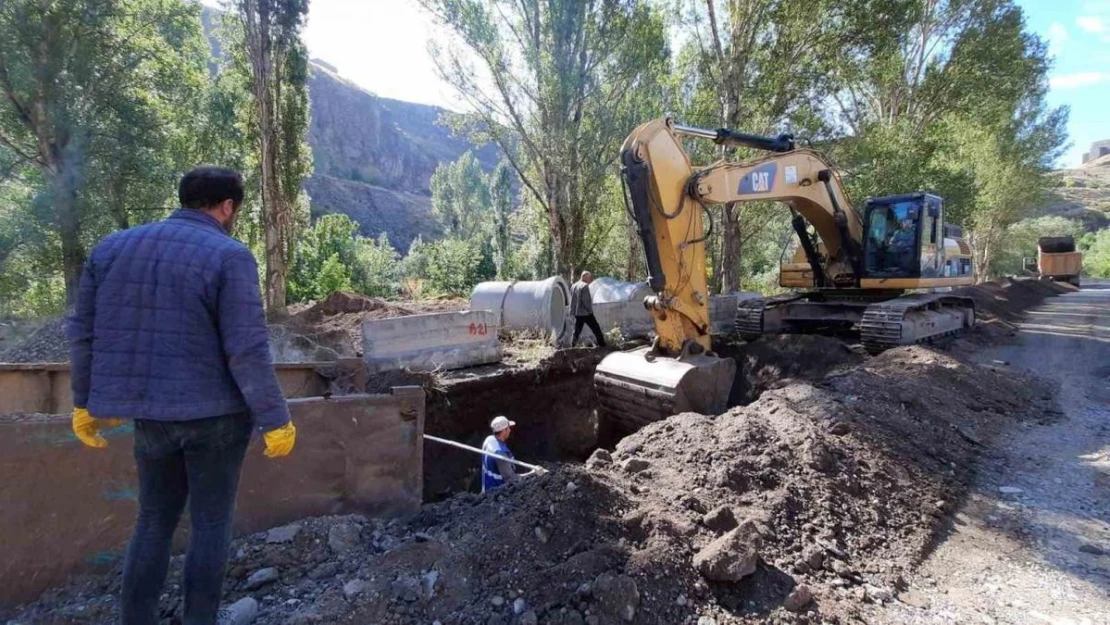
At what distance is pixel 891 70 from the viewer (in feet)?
68.6

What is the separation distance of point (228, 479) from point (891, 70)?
954 inches

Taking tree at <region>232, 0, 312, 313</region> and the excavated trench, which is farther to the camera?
tree at <region>232, 0, 312, 313</region>

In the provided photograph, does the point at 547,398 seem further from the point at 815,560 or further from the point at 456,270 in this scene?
the point at 456,270

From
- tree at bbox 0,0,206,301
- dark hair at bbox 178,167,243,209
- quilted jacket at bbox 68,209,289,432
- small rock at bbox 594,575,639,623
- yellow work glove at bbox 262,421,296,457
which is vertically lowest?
small rock at bbox 594,575,639,623

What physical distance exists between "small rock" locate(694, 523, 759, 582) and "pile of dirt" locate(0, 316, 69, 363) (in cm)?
953

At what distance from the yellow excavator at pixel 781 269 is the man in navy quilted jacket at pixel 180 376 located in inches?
174

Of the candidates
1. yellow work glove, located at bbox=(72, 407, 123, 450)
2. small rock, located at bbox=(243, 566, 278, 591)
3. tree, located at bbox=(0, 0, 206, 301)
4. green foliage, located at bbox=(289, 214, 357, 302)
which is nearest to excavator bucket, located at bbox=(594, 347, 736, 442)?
small rock, located at bbox=(243, 566, 278, 591)

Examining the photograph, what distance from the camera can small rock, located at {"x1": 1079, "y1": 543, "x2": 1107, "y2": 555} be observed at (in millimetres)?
3447

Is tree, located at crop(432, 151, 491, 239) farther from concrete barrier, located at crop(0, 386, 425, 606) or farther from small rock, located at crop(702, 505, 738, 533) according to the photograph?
small rock, located at crop(702, 505, 738, 533)

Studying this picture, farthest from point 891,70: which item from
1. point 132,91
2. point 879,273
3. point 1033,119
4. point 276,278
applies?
point 132,91

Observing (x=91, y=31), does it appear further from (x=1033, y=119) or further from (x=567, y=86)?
(x=1033, y=119)

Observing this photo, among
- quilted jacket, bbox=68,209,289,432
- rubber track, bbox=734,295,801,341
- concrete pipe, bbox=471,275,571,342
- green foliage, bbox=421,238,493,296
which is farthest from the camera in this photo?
green foliage, bbox=421,238,493,296

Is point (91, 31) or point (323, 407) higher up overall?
point (91, 31)

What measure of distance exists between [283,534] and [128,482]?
2.44 feet
